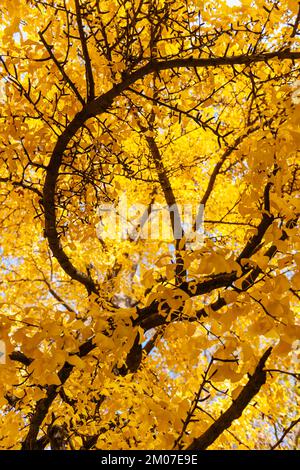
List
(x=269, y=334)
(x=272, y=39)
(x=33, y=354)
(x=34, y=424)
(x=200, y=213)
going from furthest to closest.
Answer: (x=200, y=213) < (x=272, y=39) < (x=34, y=424) < (x=33, y=354) < (x=269, y=334)

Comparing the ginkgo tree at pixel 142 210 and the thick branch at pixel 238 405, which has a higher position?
the ginkgo tree at pixel 142 210

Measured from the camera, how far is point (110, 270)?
801 centimetres

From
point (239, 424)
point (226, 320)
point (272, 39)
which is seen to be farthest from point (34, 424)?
point (272, 39)

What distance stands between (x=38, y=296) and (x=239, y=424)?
4578 millimetres

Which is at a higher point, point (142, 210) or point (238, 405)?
point (142, 210)

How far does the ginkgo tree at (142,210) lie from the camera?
7.30 feet

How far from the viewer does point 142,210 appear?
791cm

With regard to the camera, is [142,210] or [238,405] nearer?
[238,405]

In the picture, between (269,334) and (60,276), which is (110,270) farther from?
(269,334)

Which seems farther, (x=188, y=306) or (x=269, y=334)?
(x=188, y=306)

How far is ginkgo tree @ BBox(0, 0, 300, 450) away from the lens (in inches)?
87.6

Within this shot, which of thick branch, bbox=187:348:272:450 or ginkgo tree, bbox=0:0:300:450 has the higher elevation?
ginkgo tree, bbox=0:0:300:450

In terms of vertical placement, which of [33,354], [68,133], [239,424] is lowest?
[33,354]

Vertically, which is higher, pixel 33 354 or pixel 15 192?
pixel 15 192
